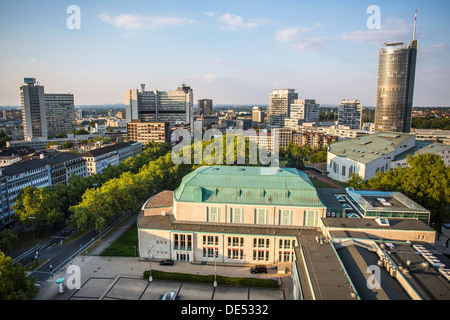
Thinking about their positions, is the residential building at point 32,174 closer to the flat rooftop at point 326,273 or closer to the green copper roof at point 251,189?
the green copper roof at point 251,189

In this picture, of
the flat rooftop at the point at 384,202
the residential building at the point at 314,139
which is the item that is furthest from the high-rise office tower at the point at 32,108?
the flat rooftop at the point at 384,202

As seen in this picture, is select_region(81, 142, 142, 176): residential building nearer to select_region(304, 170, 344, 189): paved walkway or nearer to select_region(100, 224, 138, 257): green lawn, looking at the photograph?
select_region(100, 224, 138, 257): green lawn

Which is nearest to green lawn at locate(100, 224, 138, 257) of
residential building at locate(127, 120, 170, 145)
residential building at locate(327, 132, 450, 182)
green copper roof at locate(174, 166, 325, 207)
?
green copper roof at locate(174, 166, 325, 207)

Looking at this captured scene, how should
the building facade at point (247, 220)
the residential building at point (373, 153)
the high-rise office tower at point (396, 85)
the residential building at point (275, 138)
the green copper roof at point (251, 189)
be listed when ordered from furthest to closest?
the residential building at point (275, 138), the high-rise office tower at point (396, 85), the residential building at point (373, 153), the green copper roof at point (251, 189), the building facade at point (247, 220)

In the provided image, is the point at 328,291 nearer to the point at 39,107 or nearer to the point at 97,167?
the point at 97,167
